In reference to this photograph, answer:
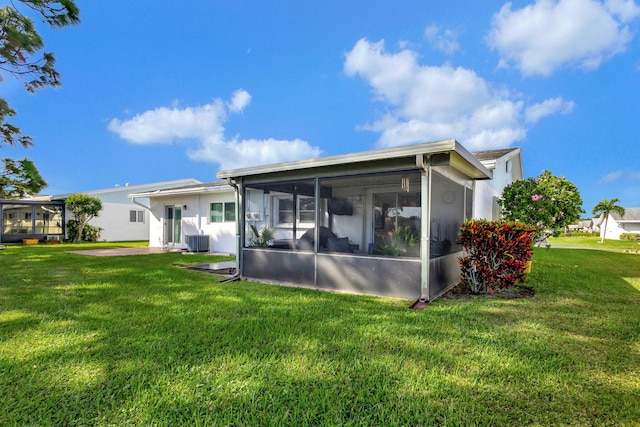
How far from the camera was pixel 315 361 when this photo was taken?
306cm

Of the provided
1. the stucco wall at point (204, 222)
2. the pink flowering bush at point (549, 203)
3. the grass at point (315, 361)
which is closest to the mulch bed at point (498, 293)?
the grass at point (315, 361)

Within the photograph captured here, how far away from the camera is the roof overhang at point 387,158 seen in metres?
4.92

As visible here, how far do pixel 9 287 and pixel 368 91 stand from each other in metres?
16.1

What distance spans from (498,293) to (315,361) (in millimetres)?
4684

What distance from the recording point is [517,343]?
354 cm

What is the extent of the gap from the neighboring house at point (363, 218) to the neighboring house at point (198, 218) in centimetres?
578

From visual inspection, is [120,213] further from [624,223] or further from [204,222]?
[624,223]

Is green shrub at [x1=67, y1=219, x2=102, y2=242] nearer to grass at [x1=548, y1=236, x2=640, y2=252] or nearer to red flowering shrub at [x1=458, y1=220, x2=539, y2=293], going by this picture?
red flowering shrub at [x1=458, y1=220, x2=539, y2=293]

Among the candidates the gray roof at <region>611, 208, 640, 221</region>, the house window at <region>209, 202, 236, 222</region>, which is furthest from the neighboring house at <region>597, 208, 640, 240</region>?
the house window at <region>209, 202, 236, 222</region>

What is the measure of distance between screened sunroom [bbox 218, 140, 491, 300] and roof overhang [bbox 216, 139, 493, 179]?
0.02m

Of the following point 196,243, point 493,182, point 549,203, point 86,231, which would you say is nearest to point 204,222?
point 196,243

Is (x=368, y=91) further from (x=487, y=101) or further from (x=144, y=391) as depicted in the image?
(x=144, y=391)

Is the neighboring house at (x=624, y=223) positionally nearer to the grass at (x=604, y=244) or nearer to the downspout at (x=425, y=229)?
the grass at (x=604, y=244)

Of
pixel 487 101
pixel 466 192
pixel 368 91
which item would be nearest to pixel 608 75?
pixel 487 101
